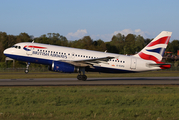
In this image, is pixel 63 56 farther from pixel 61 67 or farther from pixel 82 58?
pixel 82 58

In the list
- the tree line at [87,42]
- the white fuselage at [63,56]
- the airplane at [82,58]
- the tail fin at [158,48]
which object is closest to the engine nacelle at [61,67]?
the airplane at [82,58]

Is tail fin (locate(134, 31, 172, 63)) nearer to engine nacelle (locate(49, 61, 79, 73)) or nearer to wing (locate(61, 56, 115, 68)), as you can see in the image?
wing (locate(61, 56, 115, 68))

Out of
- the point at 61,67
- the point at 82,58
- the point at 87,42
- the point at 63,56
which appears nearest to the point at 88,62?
the point at 82,58

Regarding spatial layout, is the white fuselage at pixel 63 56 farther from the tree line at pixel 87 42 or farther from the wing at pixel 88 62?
the tree line at pixel 87 42

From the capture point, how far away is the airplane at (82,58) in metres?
31.5

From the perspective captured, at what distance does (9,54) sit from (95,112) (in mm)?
24237

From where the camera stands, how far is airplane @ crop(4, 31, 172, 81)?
31516 mm

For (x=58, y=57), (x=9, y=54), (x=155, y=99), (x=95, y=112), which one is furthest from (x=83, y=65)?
(x=95, y=112)

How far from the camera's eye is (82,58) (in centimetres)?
3253

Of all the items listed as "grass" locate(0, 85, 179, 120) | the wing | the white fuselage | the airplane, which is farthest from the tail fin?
"grass" locate(0, 85, 179, 120)

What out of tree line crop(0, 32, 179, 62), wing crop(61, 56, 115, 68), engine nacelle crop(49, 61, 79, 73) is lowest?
engine nacelle crop(49, 61, 79, 73)

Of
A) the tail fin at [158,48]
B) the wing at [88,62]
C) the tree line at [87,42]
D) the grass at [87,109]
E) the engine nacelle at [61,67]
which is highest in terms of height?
the tree line at [87,42]

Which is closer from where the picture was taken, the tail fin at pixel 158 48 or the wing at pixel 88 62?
the wing at pixel 88 62

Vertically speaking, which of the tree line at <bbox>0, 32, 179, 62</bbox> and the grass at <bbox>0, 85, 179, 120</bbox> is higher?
the tree line at <bbox>0, 32, 179, 62</bbox>
